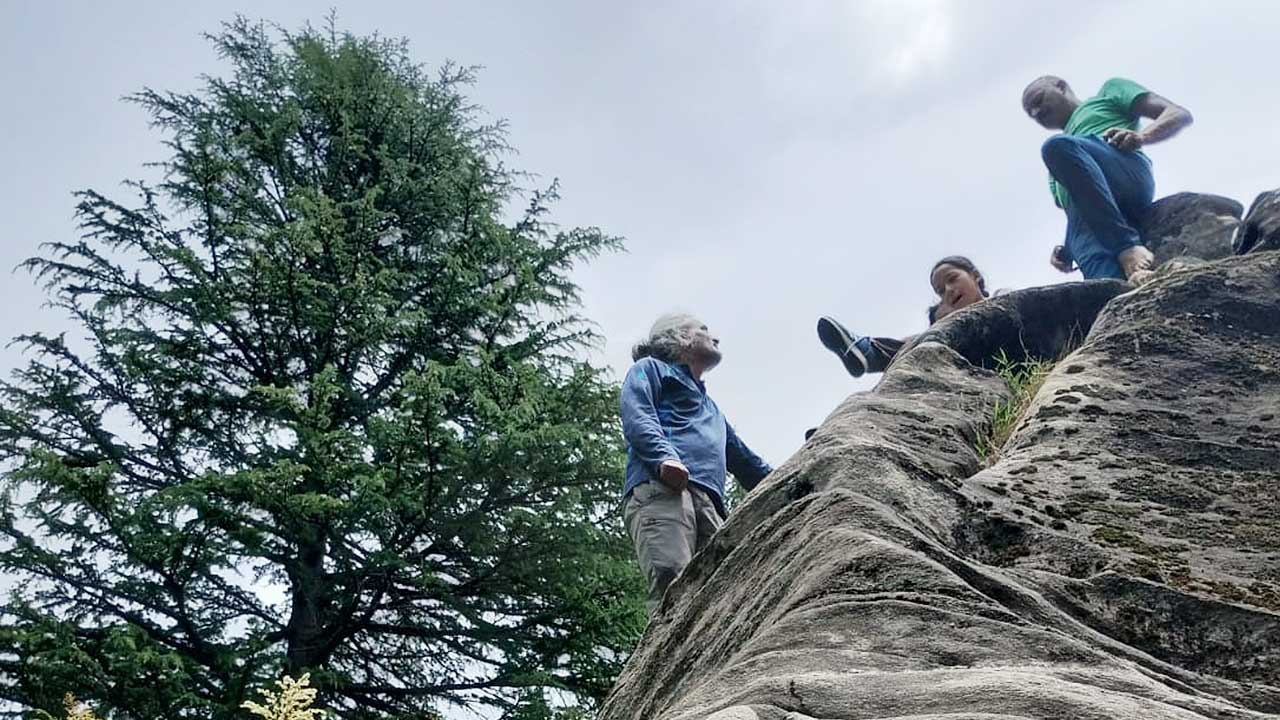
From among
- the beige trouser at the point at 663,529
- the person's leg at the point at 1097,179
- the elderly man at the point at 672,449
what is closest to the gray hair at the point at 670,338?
the elderly man at the point at 672,449

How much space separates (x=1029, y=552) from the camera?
3160 mm

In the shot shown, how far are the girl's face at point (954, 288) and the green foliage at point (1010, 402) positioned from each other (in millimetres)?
823

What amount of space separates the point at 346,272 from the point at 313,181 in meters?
1.92

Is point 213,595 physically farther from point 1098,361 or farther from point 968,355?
point 1098,361

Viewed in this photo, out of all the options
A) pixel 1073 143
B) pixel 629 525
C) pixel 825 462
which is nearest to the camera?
pixel 825 462

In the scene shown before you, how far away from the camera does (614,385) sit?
9.20m

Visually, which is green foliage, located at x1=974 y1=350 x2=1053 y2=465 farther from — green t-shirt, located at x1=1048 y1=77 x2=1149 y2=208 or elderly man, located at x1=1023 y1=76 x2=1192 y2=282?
green t-shirt, located at x1=1048 y1=77 x2=1149 y2=208

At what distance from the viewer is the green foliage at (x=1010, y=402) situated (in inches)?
169

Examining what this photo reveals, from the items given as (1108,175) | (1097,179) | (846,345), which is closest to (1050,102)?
(1108,175)

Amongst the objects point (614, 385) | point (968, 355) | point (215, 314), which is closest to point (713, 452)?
point (968, 355)

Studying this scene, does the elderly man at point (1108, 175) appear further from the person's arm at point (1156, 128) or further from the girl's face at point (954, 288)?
the girl's face at point (954, 288)

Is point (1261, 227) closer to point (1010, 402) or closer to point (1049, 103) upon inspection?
point (1010, 402)

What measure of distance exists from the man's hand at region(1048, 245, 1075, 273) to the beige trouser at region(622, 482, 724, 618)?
9.28 ft

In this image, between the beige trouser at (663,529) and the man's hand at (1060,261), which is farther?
the man's hand at (1060,261)
